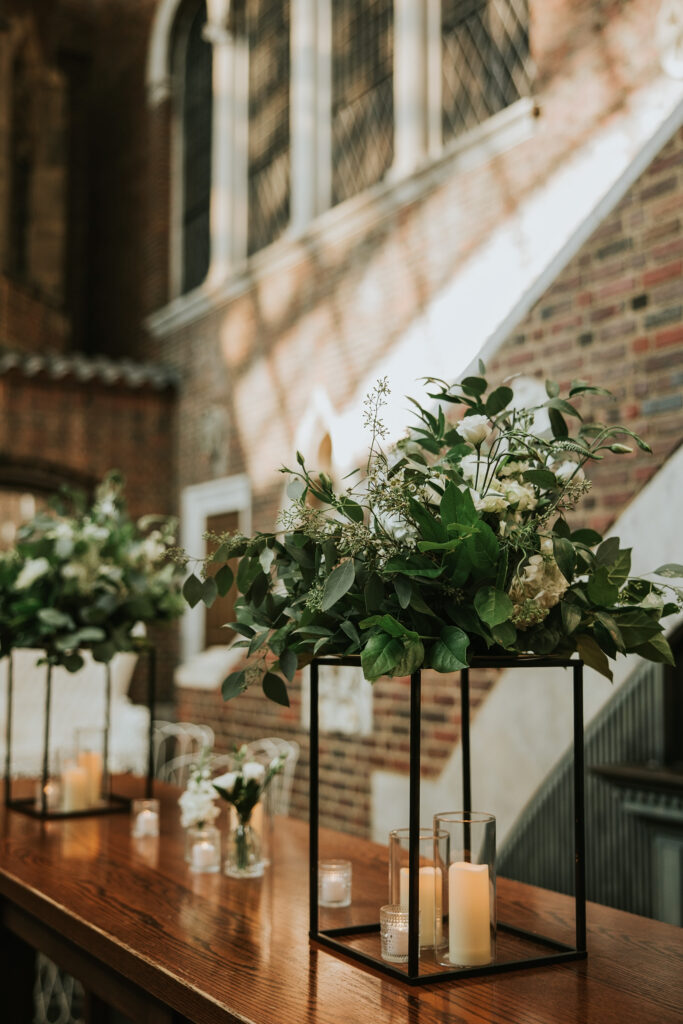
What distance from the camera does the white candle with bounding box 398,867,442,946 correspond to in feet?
5.31

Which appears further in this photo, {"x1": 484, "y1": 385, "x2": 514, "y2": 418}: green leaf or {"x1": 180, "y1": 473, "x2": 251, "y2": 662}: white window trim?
{"x1": 180, "y1": 473, "x2": 251, "y2": 662}: white window trim

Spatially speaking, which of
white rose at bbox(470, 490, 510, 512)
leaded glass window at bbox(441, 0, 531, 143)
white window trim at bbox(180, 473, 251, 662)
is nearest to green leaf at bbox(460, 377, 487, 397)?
white rose at bbox(470, 490, 510, 512)

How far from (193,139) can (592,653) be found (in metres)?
8.78

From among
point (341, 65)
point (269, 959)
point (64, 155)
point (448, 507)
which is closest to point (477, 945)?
point (269, 959)

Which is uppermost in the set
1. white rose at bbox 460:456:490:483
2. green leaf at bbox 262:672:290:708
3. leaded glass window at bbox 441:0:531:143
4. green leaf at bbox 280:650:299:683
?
leaded glass window at bbox 441:0:531:143

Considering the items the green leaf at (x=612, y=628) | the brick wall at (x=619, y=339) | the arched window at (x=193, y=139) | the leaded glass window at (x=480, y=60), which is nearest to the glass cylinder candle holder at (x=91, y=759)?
the green leaf at (x=612, y=628)

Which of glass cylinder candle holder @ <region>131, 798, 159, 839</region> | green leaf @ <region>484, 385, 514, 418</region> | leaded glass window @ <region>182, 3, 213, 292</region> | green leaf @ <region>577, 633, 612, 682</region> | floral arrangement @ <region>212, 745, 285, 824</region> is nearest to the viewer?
green leaf @ <region>577, 633, 612, 682</region>

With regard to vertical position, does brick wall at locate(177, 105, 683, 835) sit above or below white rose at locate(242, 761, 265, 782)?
above

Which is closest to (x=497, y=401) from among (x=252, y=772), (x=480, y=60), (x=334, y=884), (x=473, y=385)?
(x=473, y=385)

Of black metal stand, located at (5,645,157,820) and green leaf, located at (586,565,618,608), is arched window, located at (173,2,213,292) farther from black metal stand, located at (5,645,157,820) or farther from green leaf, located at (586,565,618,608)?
green leaf, located at (586,565,618,608)

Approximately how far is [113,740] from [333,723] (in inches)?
50.0

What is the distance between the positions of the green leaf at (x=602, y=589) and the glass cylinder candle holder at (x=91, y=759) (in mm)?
1797

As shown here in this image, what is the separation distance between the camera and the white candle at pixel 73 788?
9.99 feet

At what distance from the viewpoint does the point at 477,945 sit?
1591 mm
